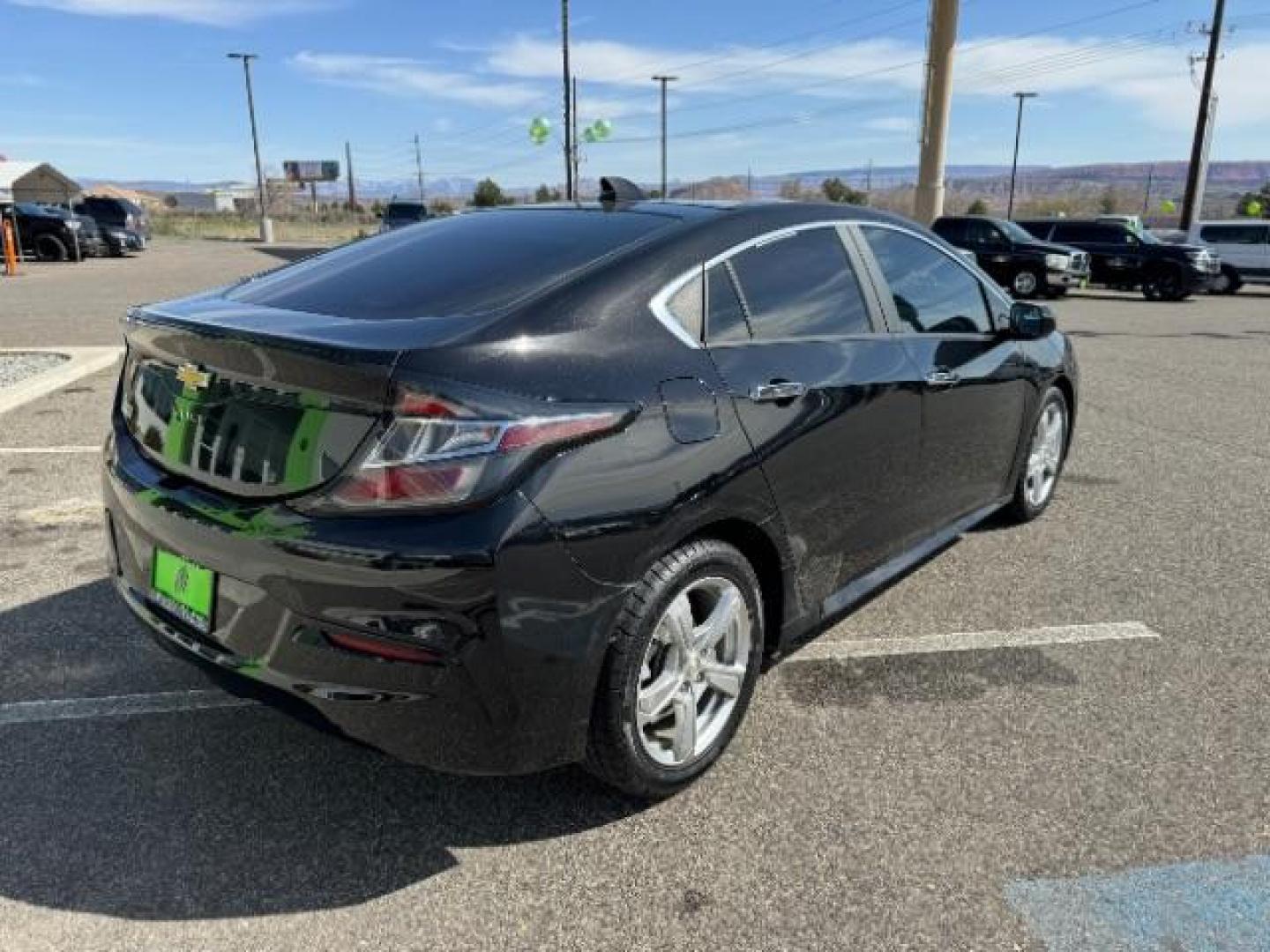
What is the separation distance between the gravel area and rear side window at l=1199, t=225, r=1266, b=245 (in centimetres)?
2605

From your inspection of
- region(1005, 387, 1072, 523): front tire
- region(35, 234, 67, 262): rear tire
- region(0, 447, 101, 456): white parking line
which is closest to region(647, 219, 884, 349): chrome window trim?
region(1005, 387, 1072, 523): front tire

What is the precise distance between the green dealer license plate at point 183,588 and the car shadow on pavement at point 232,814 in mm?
459

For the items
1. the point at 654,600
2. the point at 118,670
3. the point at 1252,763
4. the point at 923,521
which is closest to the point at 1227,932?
the point at 1252,763

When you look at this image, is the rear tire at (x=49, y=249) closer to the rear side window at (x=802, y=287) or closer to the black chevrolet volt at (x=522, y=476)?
the black chevrolet volt at (x=522, y=476)

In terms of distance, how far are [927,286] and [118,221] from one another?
115ft

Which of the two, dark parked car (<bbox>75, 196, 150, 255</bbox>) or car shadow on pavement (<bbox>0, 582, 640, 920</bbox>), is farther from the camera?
dark parked car (<bbox>75, 196, 150, 255</bbox>)

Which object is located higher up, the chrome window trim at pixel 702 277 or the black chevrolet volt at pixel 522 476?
the chrome window trim at pixel 702 277

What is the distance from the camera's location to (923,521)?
387 centimetres

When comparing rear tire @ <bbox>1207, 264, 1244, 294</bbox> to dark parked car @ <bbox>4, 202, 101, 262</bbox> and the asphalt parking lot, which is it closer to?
the asphalt parking lot

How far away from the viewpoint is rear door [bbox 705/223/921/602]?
2.87m

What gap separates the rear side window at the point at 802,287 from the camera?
3014 mm

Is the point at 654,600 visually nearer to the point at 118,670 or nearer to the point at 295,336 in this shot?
the point at 295,336

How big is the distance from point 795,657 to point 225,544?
2.09 metres

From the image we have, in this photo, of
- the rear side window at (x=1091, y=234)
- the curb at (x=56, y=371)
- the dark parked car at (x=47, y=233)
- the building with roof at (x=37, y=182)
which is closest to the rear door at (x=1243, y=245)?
the rear side window at (x=1091, y=234)
